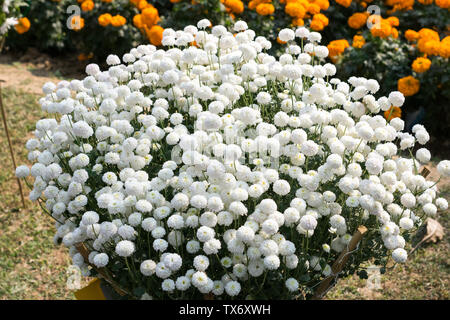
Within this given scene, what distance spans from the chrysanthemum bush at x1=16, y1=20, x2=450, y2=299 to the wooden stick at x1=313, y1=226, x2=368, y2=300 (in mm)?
27

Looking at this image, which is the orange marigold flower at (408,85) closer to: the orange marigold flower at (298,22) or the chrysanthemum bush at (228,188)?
the orange marigold flower at (298,22)

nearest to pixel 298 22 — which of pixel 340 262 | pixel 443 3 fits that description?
pixel 443 3

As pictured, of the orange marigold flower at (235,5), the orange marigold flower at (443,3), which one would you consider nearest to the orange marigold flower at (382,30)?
the orange marigold flower at (443,3)

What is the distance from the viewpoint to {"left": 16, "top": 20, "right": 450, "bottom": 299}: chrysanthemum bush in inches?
62.4

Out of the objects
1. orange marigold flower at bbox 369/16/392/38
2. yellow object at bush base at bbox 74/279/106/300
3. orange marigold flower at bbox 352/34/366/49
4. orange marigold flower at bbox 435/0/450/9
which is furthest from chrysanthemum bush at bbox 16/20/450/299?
orange marigold flower at bbox 435/0/450/9

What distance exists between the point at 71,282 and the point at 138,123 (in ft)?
3.52

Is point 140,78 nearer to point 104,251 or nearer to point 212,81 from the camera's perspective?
point 212,81

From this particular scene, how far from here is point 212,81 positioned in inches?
83.6

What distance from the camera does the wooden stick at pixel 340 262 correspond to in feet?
5.35

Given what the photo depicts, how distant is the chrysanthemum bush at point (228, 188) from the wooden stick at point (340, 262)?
0.09 ft

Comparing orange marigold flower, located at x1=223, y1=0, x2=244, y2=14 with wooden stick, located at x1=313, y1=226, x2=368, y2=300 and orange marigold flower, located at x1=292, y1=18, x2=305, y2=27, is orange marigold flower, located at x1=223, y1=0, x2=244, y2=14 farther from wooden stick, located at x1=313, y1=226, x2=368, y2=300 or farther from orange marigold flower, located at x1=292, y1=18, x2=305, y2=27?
wooden stick, located at x1=313, y1=226, x2=368, y2=300

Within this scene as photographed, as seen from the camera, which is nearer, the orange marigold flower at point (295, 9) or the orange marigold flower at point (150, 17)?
the orange marigold flower at point (295, 9)
